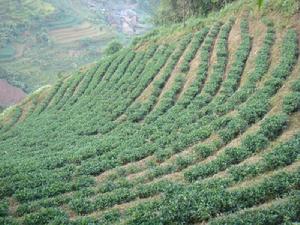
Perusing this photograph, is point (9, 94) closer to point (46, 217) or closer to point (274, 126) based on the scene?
point (46, 217)

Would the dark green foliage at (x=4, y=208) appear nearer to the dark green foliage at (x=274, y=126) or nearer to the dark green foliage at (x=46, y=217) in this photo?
the dark green foliage at (x=46, y=217)

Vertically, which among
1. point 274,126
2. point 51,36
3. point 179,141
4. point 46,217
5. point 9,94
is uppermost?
point 274,126

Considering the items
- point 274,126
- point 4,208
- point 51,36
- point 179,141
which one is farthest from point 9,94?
point 274,126

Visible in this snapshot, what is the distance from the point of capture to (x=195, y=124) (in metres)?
27.6

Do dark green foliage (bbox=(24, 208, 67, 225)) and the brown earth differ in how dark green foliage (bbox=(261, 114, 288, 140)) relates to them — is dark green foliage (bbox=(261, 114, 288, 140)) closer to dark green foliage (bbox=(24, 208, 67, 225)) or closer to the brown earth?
dark green foliage (bbox=(24, 208, 67, 225))

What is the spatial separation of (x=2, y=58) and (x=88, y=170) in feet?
373

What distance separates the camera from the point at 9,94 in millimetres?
103062

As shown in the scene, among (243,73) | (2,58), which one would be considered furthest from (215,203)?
(2,58)

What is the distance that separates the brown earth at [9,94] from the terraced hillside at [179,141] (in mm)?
52611

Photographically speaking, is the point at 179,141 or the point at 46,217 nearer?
the point at 46,217

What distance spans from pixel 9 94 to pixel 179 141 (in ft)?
280

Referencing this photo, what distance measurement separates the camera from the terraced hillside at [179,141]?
17.0m

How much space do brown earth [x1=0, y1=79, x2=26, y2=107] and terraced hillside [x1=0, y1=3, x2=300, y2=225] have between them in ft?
173

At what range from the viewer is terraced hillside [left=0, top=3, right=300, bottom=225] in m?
17.0
